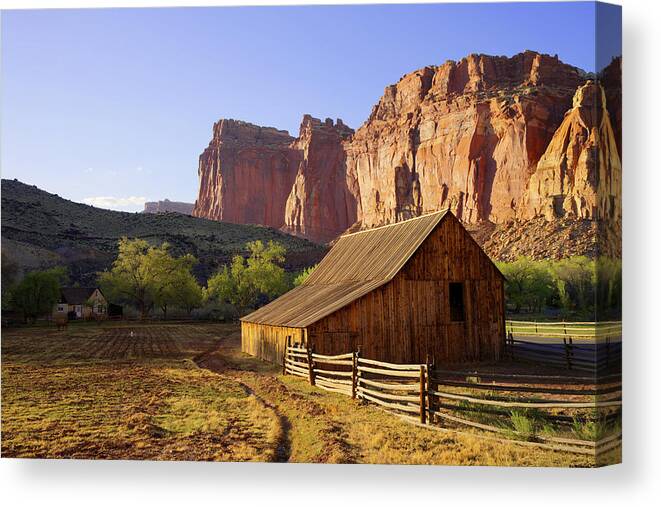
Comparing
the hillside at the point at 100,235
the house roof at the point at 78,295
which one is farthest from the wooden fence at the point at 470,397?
the house roof at the point at 78,295

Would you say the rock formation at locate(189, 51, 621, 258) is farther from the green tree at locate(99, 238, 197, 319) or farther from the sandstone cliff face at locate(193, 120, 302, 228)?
the green tree at locate(99, 238, 197, 319)

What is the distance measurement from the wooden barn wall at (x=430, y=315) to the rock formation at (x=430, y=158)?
111 feet

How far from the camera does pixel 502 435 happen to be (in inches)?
462

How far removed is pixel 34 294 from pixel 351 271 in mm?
10570

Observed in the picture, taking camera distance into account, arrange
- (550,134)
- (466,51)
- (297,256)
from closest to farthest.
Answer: (297,256) → (550,134) → (466,51)

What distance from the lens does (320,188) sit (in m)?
147

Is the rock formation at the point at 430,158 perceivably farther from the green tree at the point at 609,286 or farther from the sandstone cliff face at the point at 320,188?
the green tree at the point at 609,286

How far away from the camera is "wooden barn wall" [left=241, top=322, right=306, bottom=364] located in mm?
21641

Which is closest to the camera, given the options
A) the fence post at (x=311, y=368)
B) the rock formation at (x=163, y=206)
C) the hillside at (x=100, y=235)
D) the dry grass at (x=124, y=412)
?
the dry grass at (x=124, y=412)

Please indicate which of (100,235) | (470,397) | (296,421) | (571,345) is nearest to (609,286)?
(470,397)

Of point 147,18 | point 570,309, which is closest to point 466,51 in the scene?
point 570,309

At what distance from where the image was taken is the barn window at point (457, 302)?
2183 cm

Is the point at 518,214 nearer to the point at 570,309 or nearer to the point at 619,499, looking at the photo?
the point at 570,309

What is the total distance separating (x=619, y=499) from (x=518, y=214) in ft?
258
